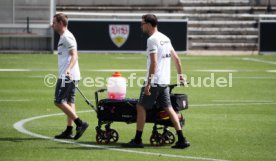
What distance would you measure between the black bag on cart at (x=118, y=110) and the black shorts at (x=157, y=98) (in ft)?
1.45

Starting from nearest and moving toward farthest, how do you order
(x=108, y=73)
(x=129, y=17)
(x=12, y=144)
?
1. (x=12, y=144)
2. (x=108, y=73)
3. (x=129, y=17)

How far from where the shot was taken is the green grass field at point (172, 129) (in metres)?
12.5

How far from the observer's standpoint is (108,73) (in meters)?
28.0

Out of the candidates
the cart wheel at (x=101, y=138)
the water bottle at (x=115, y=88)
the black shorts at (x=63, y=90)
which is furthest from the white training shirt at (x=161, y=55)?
the black shorts at (x=63, y=90)

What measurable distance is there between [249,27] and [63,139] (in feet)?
98.6

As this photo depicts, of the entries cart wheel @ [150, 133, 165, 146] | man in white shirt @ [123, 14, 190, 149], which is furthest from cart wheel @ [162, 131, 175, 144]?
man in white shirt @ [123, 14, 190, 149]

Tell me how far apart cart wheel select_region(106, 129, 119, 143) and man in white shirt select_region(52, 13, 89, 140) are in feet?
1.62

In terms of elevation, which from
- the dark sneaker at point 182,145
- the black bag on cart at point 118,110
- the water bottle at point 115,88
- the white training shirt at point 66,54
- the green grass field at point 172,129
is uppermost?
the white training shirt at point 66,54

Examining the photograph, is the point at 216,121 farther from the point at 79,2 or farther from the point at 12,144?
the point at 79,2

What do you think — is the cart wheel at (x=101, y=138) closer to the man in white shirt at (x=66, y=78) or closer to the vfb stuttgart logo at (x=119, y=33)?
the man in white shirt at (x=66, y=78)

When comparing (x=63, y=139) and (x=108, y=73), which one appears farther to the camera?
(x=108, y=73)

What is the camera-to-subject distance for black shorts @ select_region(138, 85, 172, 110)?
13.0 metres

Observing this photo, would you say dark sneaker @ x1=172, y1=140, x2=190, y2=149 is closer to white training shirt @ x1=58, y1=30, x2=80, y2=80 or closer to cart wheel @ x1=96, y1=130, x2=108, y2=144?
cart wheel @ x1=96, y1=130, x2=108, y2=144

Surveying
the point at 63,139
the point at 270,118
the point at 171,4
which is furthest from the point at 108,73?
the point at 171,4
